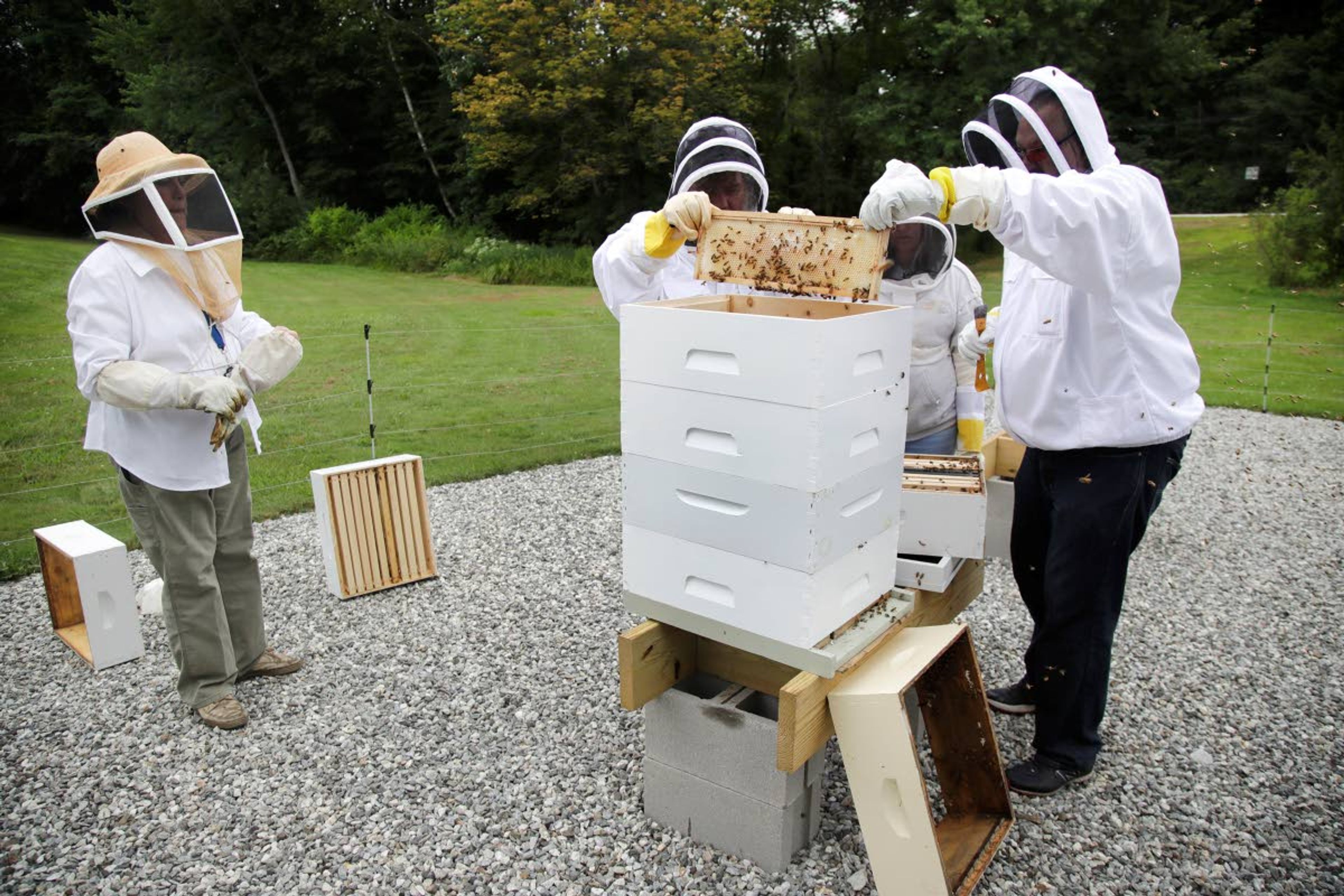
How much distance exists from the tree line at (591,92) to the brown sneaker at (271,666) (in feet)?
59.0

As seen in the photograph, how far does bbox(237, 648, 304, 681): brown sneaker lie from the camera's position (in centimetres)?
396

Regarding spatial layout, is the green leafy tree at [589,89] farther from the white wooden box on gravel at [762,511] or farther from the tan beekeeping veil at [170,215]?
the white wooden box on gravel at [762,511]

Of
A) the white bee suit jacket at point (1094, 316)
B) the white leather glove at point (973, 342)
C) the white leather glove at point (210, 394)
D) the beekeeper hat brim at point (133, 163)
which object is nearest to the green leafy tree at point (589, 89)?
the white leather glove at point (973, 342)

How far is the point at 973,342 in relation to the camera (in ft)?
12.3

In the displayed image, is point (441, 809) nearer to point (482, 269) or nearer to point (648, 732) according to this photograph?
point (648, 732)

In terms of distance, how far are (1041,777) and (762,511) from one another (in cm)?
168

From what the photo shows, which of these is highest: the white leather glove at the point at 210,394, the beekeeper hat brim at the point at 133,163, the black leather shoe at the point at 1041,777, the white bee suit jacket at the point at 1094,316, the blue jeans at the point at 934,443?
the beekeeper hat brim at the point at 133,163

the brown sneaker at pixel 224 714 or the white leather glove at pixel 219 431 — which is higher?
the white leather glove at pixel 219 431

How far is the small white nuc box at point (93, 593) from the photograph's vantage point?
12.9 ft

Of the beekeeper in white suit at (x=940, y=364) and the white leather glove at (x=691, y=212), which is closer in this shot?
the white leather glove at (x=691, y=212)

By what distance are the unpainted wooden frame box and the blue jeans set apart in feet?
4.16

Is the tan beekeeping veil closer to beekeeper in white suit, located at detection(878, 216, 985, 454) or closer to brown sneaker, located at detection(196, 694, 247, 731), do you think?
brown sneaker, located at detection(196, 694, 247, 731)

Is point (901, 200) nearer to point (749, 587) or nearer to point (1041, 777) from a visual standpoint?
point (749, 587)

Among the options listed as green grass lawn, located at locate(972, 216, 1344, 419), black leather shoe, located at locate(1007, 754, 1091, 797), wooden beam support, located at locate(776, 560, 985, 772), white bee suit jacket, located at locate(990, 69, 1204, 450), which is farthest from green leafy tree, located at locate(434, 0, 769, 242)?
wooden beam support, located at locate(776, 560, 985, 772)
